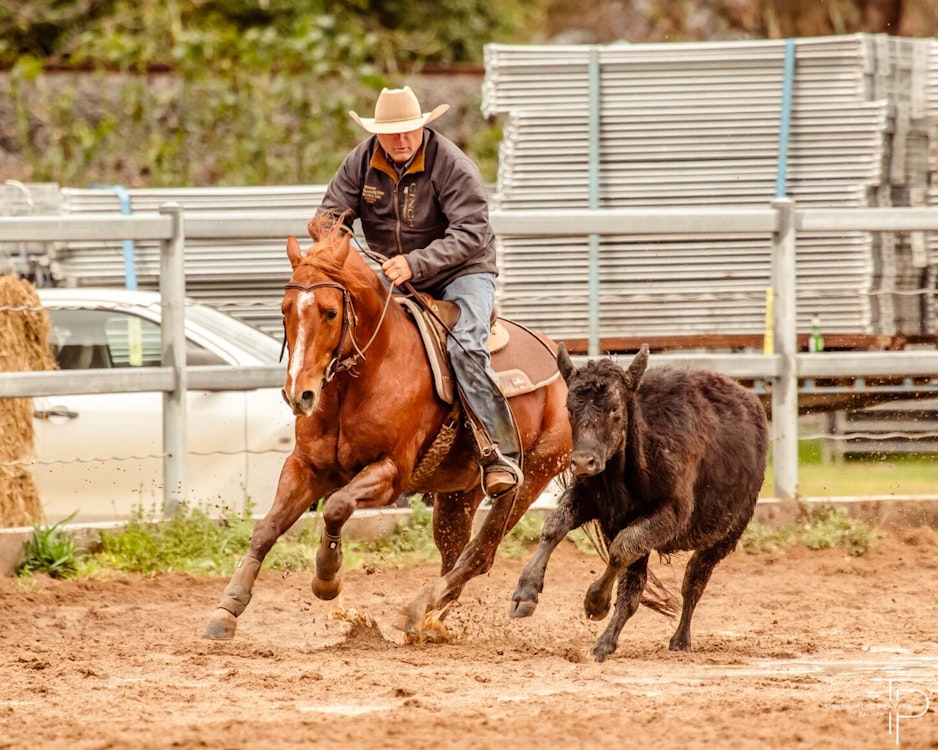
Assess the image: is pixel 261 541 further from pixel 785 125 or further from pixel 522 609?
pixel 785 125

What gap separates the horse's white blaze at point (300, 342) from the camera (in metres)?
6.50

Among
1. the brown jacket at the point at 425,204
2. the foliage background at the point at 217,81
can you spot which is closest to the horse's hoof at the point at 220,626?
the brown jacket at the point at 425,204

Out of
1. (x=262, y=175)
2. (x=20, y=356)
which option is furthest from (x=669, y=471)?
(x=262, y=175)

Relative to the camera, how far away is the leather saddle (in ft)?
24.1

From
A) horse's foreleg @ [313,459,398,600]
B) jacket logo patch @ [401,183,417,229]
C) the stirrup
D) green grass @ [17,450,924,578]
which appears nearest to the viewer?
horse's foreleg @ [313,459,398,600]

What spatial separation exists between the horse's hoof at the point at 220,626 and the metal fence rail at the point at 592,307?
2.50 meters

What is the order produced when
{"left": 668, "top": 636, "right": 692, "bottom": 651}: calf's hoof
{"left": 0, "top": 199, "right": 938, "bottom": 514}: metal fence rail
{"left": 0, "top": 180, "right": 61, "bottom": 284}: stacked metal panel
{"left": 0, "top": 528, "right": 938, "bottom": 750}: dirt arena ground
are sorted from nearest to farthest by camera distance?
{"left": 0, "top": 528, "right": 938, "bottom": 750}: dirt arena ground < {"left": 668, "top": 636, "right": 692, "bottom": 651}: calf's hoof < {"left": 0, "top": 199, "right": 938, "bottom": 514}: metal fence rail < {"left": 0, "top": 180, "right": 61, "bottom": 284}: stacked metal panel

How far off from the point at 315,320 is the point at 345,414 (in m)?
0.60

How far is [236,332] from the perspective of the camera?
400 inches

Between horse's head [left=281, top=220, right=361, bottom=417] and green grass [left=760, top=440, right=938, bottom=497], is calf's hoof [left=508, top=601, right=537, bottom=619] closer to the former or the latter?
horse's head [left=281, top=220, right=361, bottom=417]

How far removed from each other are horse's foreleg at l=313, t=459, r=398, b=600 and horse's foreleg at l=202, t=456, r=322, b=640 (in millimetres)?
176

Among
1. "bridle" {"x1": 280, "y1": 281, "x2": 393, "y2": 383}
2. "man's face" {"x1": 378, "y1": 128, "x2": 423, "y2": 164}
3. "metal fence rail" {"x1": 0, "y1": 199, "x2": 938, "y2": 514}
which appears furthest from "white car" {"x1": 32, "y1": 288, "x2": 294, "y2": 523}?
"bridle" {"x1": 280, "y1": 281, "x2": 393, "y2": 383}

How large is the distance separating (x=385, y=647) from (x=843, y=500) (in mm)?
4248
